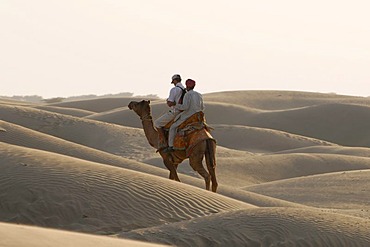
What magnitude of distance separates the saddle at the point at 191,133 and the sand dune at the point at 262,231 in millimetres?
3450

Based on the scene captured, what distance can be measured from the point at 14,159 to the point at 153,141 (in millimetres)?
2924

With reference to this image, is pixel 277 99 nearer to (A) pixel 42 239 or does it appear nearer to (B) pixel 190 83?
(B) pixel 190 83

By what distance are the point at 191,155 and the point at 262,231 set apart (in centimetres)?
441

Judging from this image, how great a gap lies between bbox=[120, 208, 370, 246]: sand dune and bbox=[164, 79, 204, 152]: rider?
3776 mm

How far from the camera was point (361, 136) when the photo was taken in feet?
141

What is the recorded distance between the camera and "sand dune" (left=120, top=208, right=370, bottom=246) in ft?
32.1

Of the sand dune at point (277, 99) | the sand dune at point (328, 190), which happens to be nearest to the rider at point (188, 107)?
the sand dune at point (328, 190)

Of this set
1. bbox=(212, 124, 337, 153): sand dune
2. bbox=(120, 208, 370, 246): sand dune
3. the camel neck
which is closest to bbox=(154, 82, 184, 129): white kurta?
the camel neck

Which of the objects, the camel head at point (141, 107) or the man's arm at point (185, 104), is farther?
the camel head at point (141, 107)

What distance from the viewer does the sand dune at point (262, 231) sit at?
32.1 feet

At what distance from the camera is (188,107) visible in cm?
1457

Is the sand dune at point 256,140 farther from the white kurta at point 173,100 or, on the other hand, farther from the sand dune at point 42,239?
the sand dune at point 42,239

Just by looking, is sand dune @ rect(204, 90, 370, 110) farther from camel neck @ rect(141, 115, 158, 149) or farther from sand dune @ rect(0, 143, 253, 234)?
sand dune @ rect(0, 143, 253, 234)

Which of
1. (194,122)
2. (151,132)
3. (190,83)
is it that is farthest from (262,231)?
(151,132)
